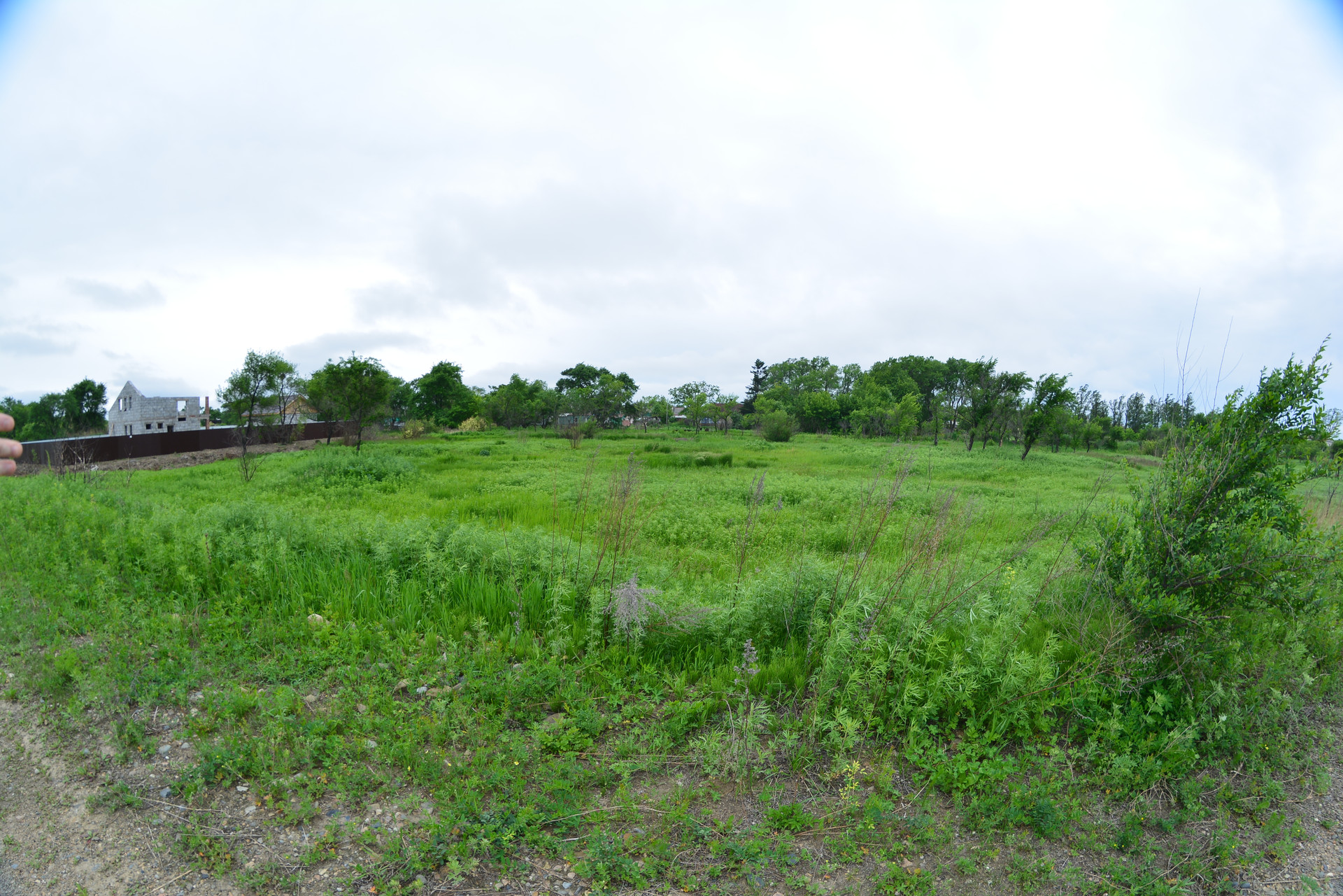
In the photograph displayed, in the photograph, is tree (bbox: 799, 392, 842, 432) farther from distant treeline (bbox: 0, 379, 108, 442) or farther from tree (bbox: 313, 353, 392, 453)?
distant treeline (bbox: 0, 379, 108, 442)

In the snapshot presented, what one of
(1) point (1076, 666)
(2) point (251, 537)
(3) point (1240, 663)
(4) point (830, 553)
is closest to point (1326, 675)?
(3) point (1240, 663)

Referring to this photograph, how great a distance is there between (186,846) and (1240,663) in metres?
6.83

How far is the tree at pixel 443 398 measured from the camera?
64812 millimetres

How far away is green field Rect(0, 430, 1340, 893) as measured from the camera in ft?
11.2

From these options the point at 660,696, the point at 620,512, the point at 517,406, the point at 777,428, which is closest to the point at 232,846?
the point at 660,696

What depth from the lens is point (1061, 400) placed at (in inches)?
1451

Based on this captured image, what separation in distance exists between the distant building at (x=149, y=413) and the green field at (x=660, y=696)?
131ft

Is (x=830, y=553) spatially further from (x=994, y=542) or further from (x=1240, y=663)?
(x=1240, y=663)

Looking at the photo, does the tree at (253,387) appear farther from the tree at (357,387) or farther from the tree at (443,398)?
the tree at (443,398)

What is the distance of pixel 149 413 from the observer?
129 ft

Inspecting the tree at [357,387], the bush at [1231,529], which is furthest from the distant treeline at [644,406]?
the bush at [1231,529]

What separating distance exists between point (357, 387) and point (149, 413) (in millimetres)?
19396

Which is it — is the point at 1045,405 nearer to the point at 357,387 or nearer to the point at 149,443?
the point at 357,387

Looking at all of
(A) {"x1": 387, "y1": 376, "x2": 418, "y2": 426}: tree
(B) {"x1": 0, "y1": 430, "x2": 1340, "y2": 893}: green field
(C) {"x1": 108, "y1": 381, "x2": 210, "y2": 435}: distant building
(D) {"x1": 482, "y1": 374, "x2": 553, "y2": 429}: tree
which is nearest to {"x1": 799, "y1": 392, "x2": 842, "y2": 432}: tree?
(D) {"x1": 482, "y1": 374, "x2": 553, "y2": 429}: tree
